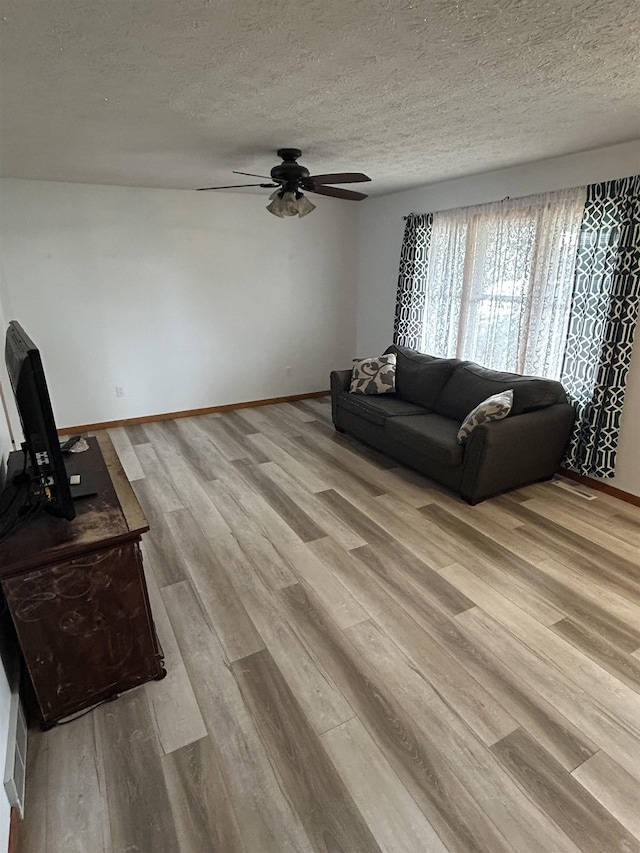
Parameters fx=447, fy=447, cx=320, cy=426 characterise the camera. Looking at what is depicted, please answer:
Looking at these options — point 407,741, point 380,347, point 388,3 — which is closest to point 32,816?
point 407,741

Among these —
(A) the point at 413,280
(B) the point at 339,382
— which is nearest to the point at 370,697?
(B) the point at 339,382

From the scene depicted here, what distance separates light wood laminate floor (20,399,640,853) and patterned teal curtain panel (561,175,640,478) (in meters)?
0.56

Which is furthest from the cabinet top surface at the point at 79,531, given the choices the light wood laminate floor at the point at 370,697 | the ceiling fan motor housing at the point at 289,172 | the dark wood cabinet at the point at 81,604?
the ceiling fan motor housing at the point at 289,172

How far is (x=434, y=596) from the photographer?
2.32 m

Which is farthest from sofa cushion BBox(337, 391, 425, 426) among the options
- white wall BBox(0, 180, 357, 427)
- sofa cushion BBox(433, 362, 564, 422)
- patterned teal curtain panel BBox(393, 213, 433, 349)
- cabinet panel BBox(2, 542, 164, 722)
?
cabinet panel BBox(2, 542, 164, 722)

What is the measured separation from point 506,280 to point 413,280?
3.80 feet

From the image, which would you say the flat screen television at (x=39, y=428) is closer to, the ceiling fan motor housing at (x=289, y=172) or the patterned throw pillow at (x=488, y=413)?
the ceiling fan motor housing at (x=289, y=172)

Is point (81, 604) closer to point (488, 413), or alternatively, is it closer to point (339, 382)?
point (488, 413)

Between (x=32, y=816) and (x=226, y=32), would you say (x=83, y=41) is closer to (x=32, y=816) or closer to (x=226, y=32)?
(x=226, y=32)

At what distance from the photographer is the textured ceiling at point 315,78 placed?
4.69 ft

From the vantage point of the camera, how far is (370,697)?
1.76m

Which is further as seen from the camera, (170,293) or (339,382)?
(170,293)

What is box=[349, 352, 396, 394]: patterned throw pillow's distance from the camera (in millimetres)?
4328

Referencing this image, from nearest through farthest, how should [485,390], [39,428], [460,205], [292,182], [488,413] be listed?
[39,428] → [292,182] → [488,413] → [485,390] → [460,205]
